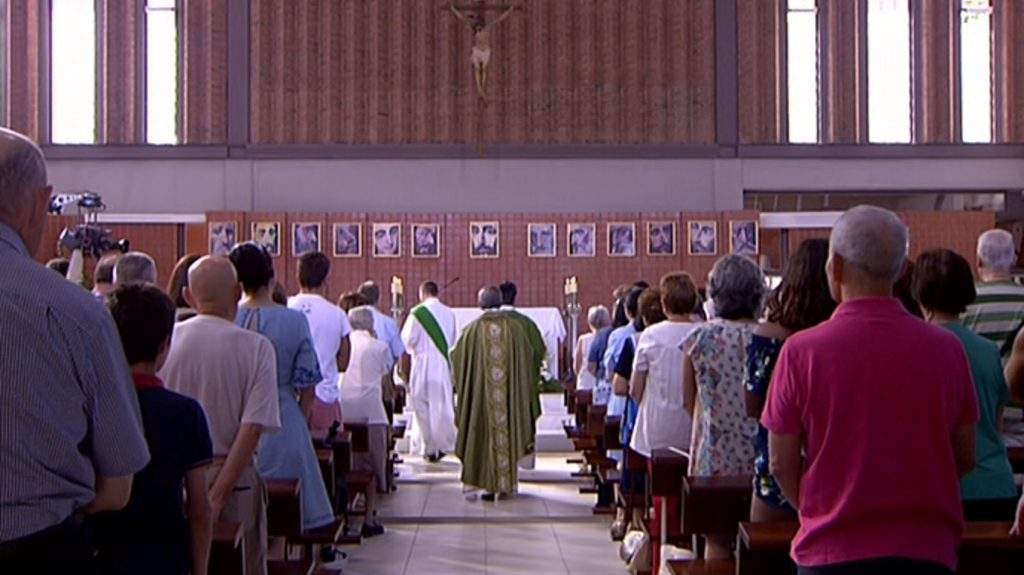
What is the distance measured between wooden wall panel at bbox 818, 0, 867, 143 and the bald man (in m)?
16.8

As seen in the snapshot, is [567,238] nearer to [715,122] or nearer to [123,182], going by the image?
[715,122]

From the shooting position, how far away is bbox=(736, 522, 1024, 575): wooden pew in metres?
3.79

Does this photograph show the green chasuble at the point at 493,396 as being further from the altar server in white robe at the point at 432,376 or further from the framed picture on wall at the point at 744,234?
the framed picture on wall at the point at 744,234

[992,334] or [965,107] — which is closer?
[992,334]

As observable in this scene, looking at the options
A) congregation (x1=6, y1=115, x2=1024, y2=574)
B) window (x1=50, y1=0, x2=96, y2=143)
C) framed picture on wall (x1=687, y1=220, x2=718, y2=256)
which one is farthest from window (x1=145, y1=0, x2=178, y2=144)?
congregation (x1=6, y1=115, x2=1024, y2=574)

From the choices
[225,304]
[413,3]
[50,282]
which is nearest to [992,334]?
[225,304]

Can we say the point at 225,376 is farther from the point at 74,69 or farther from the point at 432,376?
the point at 74,69

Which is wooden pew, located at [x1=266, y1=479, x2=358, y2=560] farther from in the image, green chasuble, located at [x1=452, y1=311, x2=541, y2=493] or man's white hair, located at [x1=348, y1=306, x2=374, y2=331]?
green chasuble, located at [x1=452, y1=311, x2=541, y2=493]

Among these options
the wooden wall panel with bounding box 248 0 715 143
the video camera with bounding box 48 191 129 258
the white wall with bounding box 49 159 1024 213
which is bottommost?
the video camera with bounding box 48 191 129 258

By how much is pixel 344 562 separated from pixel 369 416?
4.67 feet

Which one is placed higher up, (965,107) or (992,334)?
(965,107)

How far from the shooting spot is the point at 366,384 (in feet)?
31.8

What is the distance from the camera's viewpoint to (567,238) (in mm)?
19672

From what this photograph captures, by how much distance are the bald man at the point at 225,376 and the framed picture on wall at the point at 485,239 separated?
→ 48.8ft
